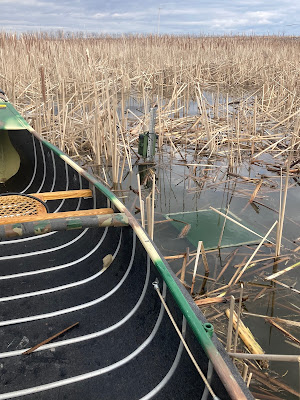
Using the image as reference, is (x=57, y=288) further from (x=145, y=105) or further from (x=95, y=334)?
(x=145, y=105)

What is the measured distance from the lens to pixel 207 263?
3.12 metres

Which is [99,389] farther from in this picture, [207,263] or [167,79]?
[167,79]

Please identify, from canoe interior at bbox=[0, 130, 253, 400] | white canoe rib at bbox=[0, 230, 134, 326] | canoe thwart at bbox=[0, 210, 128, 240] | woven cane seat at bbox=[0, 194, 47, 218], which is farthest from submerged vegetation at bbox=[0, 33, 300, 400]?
woven cane seat at bbox=[0, 194, 47, 218]

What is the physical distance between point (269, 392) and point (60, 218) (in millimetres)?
1569

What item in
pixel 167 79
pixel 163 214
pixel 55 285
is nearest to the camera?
pixel 55 285

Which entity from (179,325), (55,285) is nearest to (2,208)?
(55,285)

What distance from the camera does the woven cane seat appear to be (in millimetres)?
2881

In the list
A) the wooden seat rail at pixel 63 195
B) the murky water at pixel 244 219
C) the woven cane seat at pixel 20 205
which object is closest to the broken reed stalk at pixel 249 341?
the murky water at pixel 244 219

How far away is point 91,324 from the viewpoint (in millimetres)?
2164

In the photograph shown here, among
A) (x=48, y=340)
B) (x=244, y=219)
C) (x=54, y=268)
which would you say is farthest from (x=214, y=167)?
(x=48, y=340)

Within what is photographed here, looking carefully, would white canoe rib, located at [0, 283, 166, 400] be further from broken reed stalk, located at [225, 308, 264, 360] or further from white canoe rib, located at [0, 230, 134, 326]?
broken reed stalk, located at [225, 308, 264, 360]

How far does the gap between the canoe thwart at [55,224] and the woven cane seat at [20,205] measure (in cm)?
84

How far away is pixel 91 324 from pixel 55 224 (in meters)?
0.68

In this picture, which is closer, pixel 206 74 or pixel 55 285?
pixel 55 285
